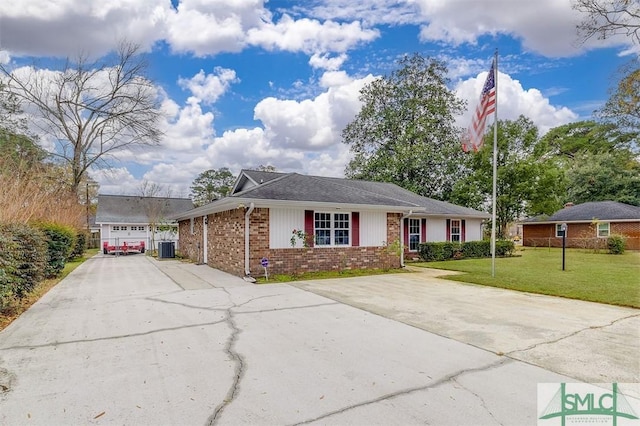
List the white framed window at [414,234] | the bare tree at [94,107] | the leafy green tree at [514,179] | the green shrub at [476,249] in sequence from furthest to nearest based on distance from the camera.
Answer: the leafy green tree at [514,179]
the bare tree at [94,107]
the green shrub at [476,249]
the white framed window at [414,234]

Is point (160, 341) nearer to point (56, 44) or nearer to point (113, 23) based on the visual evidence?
point (113, 23)

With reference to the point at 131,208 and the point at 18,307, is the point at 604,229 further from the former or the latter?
the point at 131,208

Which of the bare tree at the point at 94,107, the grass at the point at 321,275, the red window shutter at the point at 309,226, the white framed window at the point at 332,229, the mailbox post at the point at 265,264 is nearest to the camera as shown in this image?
the mailbox post at the point at 265,264

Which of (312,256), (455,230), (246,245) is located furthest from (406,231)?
(246,245)

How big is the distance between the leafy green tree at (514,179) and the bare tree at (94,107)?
76.6 feet

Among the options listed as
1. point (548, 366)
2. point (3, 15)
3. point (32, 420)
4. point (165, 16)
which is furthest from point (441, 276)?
point (3, 15)

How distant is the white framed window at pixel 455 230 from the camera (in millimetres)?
19333

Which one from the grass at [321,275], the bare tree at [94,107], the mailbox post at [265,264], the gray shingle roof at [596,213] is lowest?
the grass at [321,275]

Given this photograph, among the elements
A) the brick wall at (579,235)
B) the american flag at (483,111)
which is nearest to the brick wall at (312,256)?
the american flag at (483,111)

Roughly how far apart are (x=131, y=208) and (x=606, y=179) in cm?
4218

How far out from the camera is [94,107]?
23.7m

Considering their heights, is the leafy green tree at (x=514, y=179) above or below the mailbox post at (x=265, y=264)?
above

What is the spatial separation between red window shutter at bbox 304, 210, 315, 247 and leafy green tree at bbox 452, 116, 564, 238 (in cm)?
1916

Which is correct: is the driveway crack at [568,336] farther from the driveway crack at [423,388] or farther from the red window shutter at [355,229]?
the red window shutter at [355,229]
